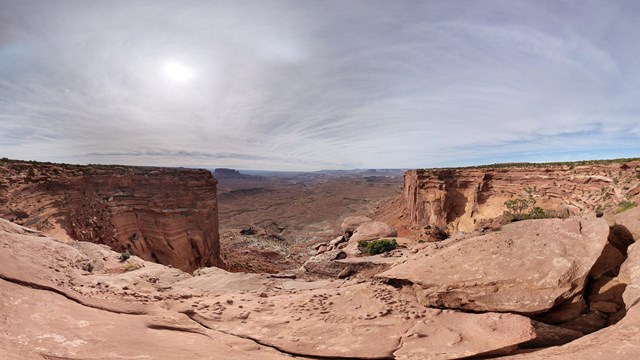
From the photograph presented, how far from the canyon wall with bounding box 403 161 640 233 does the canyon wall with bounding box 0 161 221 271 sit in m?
25.2

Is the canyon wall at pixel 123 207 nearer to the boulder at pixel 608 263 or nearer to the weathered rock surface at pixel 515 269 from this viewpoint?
the weathered rock surface at pixel 515 269

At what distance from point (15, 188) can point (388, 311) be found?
26.9 meters

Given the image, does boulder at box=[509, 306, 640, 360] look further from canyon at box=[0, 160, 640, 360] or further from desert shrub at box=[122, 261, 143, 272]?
desert shrub at box=[122, 261, 143, 272]

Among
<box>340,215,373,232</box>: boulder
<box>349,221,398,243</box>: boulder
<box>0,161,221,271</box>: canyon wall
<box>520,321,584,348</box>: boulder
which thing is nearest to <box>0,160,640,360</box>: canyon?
<box>520,321,584,348</box>: boulder

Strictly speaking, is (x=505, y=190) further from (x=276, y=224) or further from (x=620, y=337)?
(x=276, y=224)

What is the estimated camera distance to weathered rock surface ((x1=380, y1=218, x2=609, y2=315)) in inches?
323

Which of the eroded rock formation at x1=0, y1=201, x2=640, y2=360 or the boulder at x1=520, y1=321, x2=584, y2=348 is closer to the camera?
the eroded rock formation at x1=0, y1=201, x2=640, y2=360

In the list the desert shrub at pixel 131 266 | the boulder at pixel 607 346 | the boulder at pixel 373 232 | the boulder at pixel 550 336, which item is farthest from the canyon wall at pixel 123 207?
the boulder at pixel 607 346

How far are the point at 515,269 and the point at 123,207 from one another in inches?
1205

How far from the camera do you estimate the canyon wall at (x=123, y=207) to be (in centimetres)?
2233

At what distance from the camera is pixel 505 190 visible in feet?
114

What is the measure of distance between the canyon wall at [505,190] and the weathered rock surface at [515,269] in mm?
6321

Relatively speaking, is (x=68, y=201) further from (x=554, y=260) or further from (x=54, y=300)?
(x=554, y=260)

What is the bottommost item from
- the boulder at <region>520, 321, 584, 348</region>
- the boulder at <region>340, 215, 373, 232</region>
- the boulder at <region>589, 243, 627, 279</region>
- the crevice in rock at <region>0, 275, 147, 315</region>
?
the boulder at <region>340, 215, 373, 232</region>
